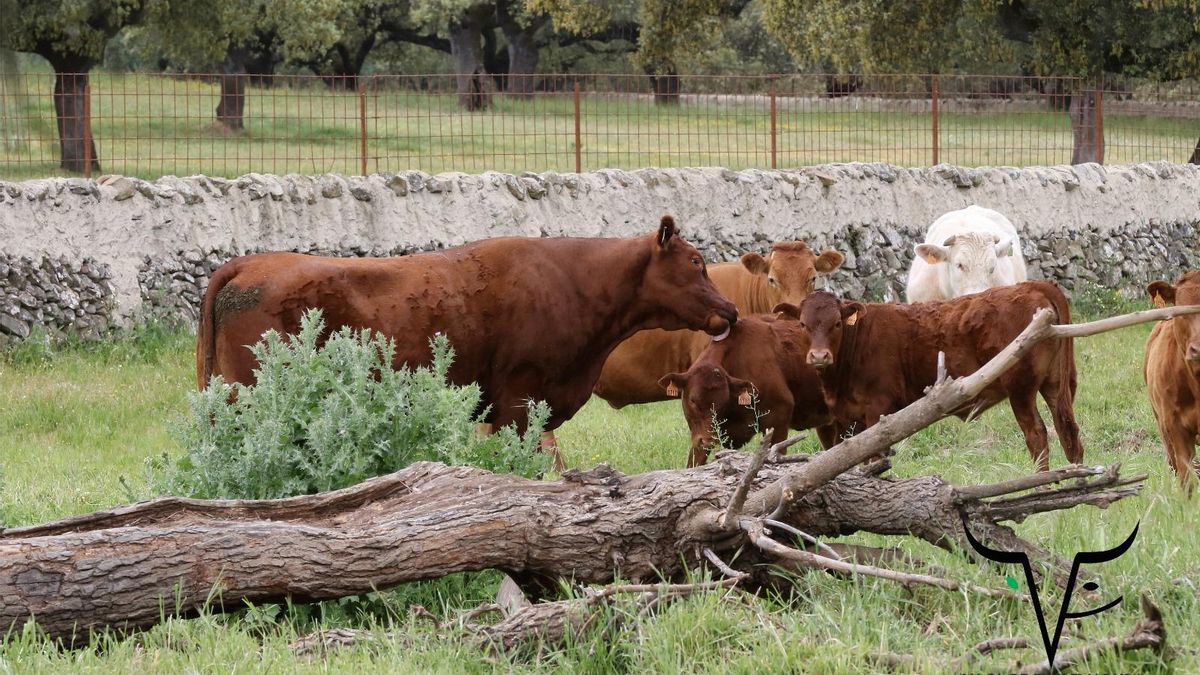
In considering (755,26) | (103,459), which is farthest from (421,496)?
(755,26)

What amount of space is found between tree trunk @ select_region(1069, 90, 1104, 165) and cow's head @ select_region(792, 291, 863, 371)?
11.7 metres

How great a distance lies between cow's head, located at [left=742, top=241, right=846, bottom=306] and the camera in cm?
1088

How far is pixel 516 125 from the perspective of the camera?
685 inches

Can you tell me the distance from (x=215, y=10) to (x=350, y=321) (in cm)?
1557

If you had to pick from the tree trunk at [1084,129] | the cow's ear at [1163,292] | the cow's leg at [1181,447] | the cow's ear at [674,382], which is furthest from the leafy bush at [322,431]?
the tree trunk at [1084,129]

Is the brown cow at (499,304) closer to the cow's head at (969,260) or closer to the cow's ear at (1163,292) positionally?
the cow's ear at (1163,292)

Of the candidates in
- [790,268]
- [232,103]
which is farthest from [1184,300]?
[232,103]

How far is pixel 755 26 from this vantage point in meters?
50.4

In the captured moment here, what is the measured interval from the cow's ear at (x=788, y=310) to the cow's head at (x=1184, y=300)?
2.37m

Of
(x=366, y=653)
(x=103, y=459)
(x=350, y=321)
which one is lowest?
(x=103, y=459)

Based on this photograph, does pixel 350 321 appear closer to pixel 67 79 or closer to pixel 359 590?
pixel 359 590

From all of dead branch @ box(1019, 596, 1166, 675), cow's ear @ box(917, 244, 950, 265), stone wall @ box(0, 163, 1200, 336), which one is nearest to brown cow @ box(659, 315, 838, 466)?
cow's ear @ box(917, 244, 950, 265)

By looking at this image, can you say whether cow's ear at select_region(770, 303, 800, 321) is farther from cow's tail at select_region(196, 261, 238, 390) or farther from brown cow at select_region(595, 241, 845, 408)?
cow's tail at select_region(196, 261, 238, 390)

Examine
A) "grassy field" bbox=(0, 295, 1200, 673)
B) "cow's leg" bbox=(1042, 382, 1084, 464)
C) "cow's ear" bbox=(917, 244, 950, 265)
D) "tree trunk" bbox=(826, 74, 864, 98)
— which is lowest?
"cow's leg" bbox=(1042, 382, 1084, 464)
